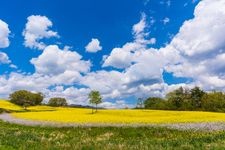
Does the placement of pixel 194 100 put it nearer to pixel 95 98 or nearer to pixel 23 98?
pixel 95 98

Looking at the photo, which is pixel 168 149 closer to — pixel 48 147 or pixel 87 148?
pixel 87 148

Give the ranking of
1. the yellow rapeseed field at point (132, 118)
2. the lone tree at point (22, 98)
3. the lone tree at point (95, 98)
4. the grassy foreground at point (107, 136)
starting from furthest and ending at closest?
the lone tree at point (22, 98) → the lone tree at point (95, 98) → the yellow rapeseed field at point (132, 118) → the grassy foreground at point (107, 136)

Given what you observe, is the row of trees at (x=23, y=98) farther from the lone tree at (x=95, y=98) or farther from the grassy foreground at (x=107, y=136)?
the grassy foreground at (x=107, y=136)

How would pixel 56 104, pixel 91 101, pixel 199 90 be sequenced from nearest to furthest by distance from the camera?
pixel 91 101, pixel 199 90, pixel 56 104

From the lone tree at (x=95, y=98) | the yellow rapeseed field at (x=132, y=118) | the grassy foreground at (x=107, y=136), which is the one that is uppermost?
the lone tree at (x=95, y=98)

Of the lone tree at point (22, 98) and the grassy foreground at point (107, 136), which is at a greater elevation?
the lone tree at point (22, 98)

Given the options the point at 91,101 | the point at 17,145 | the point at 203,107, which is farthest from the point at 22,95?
the point at 17,145

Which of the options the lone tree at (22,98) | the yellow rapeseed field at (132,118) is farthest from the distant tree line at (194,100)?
the yellow rapeseed field at (132,118)

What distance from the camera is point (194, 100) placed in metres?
138

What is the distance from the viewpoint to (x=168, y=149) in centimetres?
1867

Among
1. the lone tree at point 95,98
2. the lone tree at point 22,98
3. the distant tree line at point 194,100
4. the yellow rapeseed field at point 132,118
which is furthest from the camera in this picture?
the lone tree at point 22,98

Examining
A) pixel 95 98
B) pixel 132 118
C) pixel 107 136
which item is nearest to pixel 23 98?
pixel 95 98

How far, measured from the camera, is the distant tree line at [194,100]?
430ft

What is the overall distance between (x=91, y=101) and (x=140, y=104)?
182 feet
